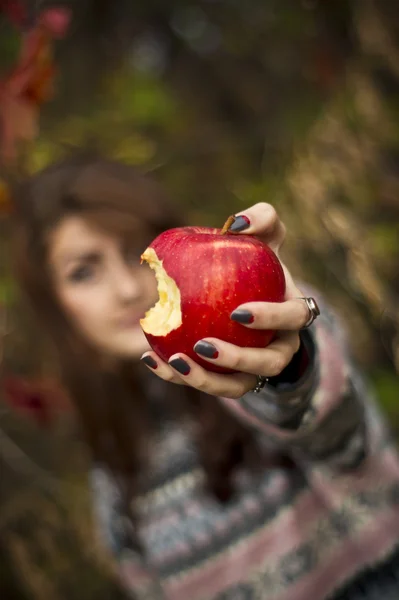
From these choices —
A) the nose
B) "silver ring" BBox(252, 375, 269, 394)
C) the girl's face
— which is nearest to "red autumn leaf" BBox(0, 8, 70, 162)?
the girl's face

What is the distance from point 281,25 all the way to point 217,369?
1.62 meters

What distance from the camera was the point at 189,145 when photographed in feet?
6.48

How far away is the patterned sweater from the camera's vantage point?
744 mm

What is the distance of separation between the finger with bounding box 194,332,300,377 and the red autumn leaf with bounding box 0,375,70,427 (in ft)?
4.09

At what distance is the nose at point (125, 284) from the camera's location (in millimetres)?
1015

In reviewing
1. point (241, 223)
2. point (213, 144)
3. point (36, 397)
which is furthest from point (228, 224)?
point (213, 144)

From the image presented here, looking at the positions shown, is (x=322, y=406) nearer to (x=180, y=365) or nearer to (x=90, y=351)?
(x=180, y=365)

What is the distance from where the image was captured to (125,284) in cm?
102

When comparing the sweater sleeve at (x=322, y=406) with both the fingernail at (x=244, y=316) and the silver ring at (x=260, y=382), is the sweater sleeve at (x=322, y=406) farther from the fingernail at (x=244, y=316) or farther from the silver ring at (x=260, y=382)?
the fingernail at (x=244, y=316)

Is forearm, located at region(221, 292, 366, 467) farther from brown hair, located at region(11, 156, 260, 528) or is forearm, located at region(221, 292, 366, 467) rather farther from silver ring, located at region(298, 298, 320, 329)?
brown hair, located at region(11, 156, 260, 528)

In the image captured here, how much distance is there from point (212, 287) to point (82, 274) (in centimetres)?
52

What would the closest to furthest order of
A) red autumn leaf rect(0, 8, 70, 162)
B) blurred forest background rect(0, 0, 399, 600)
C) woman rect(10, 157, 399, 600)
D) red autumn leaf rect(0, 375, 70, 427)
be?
1. woman rect(10, 157, 399, 600)
2. red autumn leaf rect(0, 8, 70, 162)
3. blurred forest background rect(0, 0, 399, 600)
4. red autumn leaf rect(0, 375, 70, 427)

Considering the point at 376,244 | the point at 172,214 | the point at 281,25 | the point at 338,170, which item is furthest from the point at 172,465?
the point at 281,25

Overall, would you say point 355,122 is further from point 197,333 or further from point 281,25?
point 197,333
